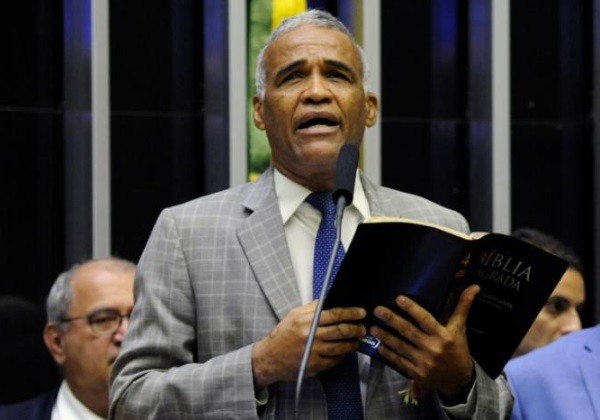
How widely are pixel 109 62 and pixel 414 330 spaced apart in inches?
156

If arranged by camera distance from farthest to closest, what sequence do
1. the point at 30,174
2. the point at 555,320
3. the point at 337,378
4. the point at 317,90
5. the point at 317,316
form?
1. the point at 30,174
2. the point at 555,320
3. the point at 317,90
4. the point at 337,378
5. the point at 317,316

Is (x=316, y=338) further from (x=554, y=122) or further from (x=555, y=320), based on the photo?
(x=554, y=122)

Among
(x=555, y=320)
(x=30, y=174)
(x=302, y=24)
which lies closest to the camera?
(x=302, y=24)

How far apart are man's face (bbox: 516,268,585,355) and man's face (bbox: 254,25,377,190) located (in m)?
1.99

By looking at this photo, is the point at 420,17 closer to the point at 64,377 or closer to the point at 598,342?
the point at 64,377

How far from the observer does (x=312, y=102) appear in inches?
114

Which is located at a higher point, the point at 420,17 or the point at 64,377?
the point at 420,17

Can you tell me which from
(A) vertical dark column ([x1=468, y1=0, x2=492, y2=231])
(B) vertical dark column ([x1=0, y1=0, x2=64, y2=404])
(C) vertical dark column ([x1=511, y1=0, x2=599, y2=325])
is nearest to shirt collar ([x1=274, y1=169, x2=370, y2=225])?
(B) vertical dark column ([x1=0, y1=0, x2=64, y2=404])

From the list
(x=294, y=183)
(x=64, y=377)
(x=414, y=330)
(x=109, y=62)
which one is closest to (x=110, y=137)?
(x=109, y=62)

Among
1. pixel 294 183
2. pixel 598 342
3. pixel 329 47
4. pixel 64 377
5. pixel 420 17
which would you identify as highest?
pixel 420 17

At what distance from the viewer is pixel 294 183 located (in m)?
2.98

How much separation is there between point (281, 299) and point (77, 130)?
3645 mm

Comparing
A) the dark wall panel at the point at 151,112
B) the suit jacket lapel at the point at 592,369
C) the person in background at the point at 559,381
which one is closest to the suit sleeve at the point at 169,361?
the person in background at the point at 559,381

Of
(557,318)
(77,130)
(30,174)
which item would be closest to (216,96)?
(77,130)
